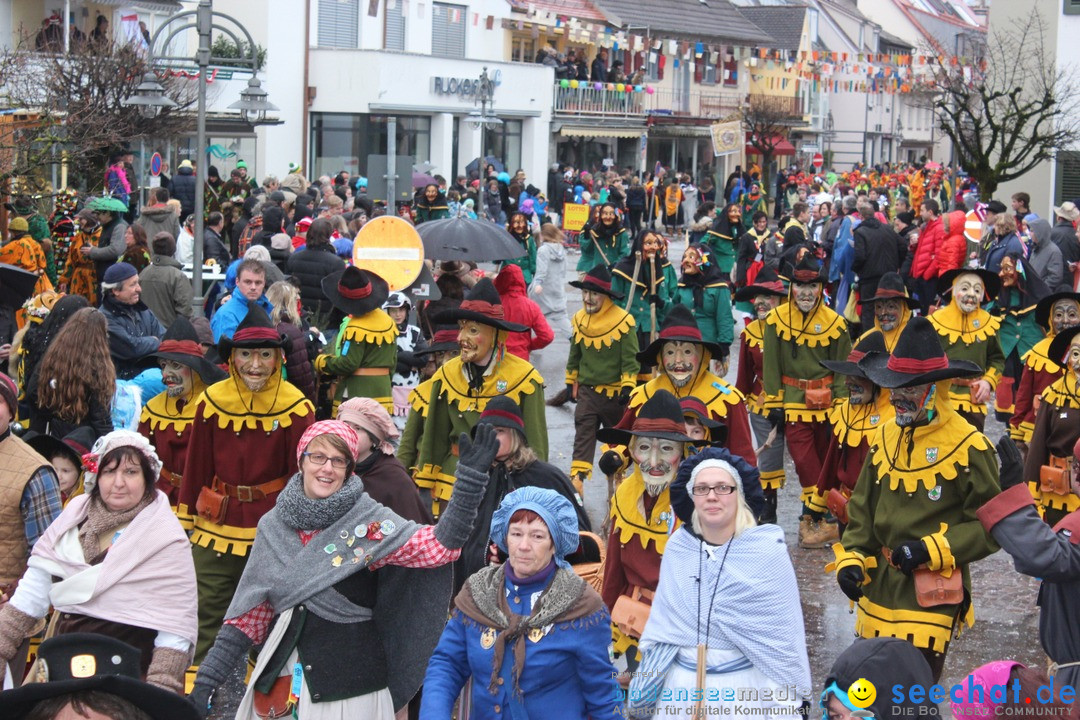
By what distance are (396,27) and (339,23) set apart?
2147mm

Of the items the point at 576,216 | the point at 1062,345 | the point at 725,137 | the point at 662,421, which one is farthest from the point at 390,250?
the point at 725,137

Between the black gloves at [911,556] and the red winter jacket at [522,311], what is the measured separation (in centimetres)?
548

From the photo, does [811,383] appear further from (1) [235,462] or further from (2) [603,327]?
(1) [235,462]

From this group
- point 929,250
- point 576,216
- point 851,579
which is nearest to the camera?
point 851,579

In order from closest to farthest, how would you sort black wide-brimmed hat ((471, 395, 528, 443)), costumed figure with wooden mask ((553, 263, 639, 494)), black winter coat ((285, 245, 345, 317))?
1. black wide-brimmed hat ((471, 395, 528, 443))
2. costumed figure with wooden mask ((553, 263, 639, 494))
3. black winter coat ((285, 245, 345, 317))

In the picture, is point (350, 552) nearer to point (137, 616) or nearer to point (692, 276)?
point (137, 616)

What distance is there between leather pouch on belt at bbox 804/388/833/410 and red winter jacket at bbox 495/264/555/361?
222cm

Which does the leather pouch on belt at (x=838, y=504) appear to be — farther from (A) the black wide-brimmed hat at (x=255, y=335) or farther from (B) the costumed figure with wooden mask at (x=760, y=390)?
(B) the costumed figure with wooden mask at (x=760, y=390)

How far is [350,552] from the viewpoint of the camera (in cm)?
543

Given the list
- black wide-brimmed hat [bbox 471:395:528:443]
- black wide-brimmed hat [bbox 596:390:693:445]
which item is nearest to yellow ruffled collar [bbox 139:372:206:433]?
black wide-brimmed hat [bbox 471:395:528:443]

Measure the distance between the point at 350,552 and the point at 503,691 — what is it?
31.5 inches

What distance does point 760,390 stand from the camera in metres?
11.8

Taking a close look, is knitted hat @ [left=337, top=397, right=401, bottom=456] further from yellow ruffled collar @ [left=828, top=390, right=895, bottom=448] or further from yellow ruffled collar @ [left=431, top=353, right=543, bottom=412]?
yellow ruffled collar @ [left=828, top=390, right=895, bottom=448]

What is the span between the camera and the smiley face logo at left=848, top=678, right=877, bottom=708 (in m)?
4.25
